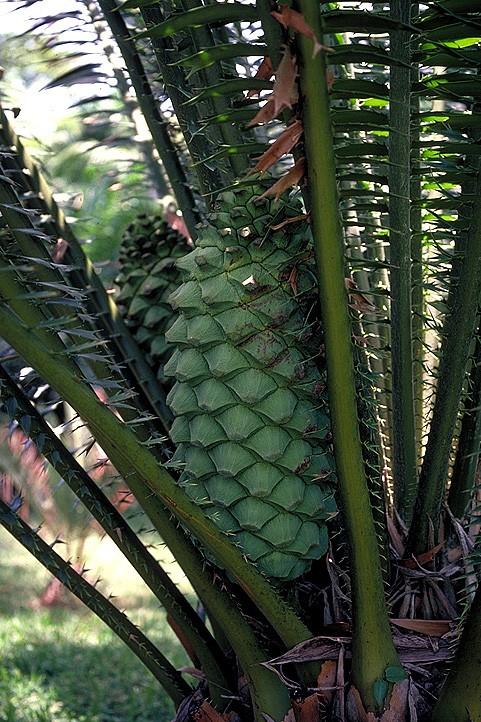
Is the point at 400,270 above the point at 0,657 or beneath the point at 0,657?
above

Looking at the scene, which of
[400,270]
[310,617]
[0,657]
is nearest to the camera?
[400,270]

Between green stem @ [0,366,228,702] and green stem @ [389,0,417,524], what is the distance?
362mm

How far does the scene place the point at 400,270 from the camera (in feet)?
3.59

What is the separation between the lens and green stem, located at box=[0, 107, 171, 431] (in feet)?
4.60

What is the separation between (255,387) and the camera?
1.04m

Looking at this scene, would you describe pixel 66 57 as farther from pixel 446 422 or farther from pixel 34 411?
pixel 446 422

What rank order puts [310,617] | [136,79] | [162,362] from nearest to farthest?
[310,617] → [136,79] → [162,362]

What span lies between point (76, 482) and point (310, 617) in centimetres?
38

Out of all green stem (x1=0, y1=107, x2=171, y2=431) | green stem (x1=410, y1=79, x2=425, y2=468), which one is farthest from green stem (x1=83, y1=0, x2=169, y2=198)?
green stem (x1=410, y1=79, x2=425, y2=468)

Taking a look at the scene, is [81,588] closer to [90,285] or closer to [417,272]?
[90,285]

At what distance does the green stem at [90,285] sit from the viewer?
1.40 m

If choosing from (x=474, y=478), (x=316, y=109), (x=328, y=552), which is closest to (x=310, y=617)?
(x=328, y=552)

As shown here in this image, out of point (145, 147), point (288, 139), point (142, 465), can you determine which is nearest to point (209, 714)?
point (142, 465)

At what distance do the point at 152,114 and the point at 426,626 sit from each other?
902 millimetres
